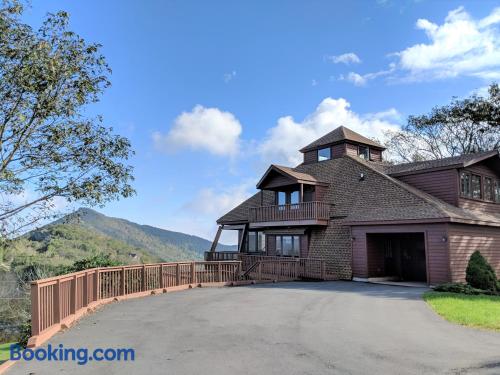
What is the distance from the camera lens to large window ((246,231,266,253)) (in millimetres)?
28078

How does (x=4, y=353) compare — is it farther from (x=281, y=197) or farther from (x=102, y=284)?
(x=281, y=197)

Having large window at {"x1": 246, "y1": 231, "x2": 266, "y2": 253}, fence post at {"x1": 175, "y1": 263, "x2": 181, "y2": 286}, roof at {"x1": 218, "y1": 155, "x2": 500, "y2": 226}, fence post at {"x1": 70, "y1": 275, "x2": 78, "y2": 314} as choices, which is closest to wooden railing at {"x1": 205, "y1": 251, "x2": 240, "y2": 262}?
large window at {"x1": 246, "y1": 231, "x2": 266, "y2": 253}

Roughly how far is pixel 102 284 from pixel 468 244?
50.8ft

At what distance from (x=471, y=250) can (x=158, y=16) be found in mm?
17695

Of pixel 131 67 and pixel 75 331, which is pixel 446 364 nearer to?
pixel 75 331

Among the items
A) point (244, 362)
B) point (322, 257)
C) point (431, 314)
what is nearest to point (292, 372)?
point (244, 362)

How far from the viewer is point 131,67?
57.1 feet

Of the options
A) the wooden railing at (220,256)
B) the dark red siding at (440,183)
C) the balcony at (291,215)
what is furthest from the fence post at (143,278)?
the dark red siding at (440,183)

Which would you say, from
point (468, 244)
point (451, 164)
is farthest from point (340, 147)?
point (468, 244)

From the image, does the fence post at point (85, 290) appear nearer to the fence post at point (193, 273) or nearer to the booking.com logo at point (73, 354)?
the booking.com logo at point (73, 354)

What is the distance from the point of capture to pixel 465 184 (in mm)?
21125

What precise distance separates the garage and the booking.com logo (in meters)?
15.4

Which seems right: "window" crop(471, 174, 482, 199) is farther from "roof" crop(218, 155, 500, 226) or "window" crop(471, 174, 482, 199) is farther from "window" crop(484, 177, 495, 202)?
"roof" crop(218, 155, 500, 226)

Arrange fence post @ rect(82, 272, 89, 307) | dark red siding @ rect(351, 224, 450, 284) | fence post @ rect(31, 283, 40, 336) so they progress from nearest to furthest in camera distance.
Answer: fence post @ rect(31, 283, 40, 336), fence post @ rect(82, 272, 89, 307), dark red siding @ rect(351, 224, 450, 284)
